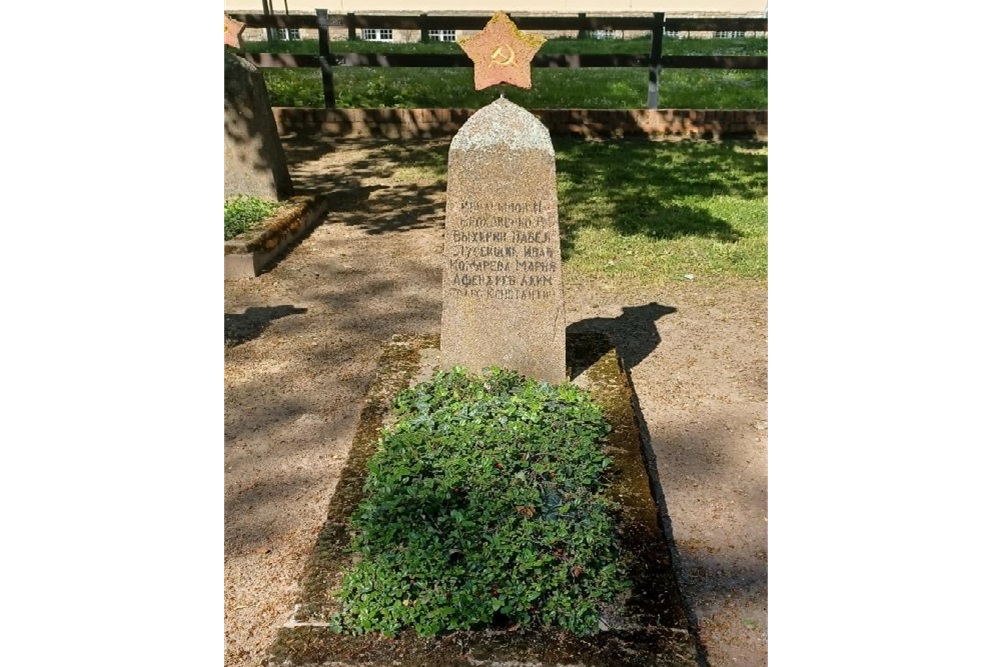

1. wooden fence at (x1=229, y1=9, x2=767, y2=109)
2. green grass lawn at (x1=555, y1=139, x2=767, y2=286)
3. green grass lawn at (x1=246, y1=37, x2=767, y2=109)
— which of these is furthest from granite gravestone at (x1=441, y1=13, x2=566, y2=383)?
green grass lawn at (x1=246, y1=37, x2=767, y2=109)

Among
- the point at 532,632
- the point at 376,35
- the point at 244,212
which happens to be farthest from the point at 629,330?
the point at 376,35

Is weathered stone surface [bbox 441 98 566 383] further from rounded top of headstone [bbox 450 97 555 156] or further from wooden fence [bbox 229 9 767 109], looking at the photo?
wooden fence [bbox 229 9 767 109]

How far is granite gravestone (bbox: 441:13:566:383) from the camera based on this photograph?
4426 millimetres

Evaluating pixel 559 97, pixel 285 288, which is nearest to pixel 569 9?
pixel 559 97

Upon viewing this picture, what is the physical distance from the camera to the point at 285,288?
7227 millimetres

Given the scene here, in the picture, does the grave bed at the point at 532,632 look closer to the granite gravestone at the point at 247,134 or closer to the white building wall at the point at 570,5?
the granite gravestone at the point at 247,134

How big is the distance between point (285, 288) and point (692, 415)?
3675 mm

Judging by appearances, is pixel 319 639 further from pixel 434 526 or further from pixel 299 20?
pixel 299 20

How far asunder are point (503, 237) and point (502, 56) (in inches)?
37.2

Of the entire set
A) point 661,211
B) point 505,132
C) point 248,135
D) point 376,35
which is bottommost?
point 661,211

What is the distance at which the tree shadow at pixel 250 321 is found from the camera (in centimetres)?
623

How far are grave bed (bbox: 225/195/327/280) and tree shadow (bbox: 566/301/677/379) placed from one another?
2891 millimetres

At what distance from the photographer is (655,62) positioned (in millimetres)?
13125

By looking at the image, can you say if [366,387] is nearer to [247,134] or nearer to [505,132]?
[505,132]
